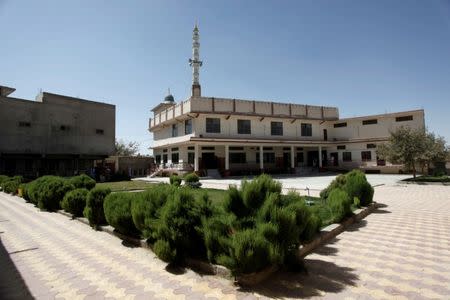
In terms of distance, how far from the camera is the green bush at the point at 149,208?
521cm

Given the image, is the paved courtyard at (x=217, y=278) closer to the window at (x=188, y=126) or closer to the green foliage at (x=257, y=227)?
the green foliage at (x=257, y=227)

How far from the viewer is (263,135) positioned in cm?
3259

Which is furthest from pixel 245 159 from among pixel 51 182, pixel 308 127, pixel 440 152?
pixel 51 182

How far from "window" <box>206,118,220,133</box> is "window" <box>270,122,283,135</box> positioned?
7273 mm

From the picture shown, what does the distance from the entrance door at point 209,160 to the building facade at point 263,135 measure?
109 millimetres

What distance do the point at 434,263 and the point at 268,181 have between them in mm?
3057

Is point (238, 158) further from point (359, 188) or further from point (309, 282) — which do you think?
point (309, 282)

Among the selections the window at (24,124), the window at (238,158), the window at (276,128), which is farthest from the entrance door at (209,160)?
the window at (24,124)

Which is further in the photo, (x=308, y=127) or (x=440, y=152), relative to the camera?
(x=308, y=127)

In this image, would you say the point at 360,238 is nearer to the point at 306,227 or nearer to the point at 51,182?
the point at 306,227

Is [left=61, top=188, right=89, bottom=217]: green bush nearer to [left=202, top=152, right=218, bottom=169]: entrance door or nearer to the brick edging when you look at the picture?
the brick edging

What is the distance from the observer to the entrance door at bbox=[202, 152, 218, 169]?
30.2 meters

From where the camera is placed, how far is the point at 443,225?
7.23 meters

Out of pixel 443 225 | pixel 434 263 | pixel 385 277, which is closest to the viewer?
pixel 385 277
